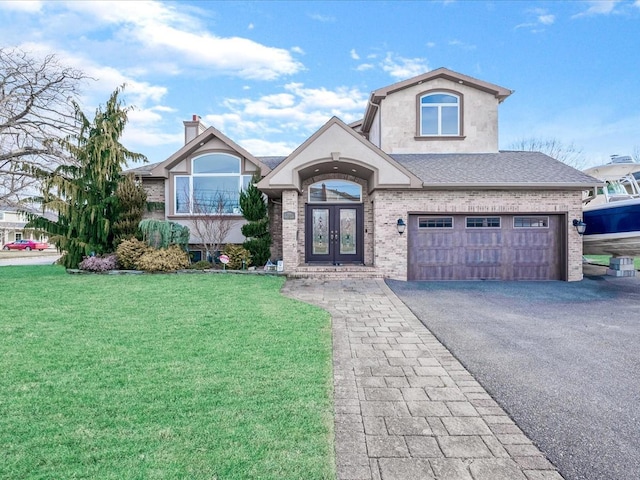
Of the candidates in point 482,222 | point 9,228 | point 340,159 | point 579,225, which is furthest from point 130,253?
point 9,228

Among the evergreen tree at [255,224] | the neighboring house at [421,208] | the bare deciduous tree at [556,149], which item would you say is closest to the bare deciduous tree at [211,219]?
the neighboring house at [421,208]

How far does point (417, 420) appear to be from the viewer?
3273mm

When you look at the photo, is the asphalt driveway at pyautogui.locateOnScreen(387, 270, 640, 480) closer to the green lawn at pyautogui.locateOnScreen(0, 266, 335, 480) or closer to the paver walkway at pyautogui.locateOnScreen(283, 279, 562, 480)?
the paver walkway at pyautogui.locateOnScreen(283, 279, 562, 480)

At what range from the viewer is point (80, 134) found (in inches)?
549

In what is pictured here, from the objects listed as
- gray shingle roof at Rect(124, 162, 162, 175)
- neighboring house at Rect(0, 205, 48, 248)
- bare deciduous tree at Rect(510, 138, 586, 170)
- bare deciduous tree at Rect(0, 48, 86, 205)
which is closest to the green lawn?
bare deciduous tree at Rect(0, 48, 86, 205)

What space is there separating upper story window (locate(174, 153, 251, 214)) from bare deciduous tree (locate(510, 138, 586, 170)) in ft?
116

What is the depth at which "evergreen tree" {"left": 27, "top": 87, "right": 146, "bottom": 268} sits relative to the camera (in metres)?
13.7

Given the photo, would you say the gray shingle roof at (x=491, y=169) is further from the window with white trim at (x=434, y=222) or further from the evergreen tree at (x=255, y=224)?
the evergreen tree at (x=255, y=224)

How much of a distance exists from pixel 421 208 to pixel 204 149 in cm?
899

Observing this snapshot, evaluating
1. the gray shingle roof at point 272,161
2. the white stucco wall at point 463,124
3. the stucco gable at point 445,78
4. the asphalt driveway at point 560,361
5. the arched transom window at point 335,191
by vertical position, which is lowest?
the asphalt driveway at point 560,361

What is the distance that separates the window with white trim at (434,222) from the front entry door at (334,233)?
244cm

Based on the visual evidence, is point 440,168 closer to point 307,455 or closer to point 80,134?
point 307,455

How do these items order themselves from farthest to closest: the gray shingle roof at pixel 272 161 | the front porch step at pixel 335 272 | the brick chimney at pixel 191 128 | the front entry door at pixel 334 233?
the brick chimney at pixel 191 128 → the gray shingle roof at pixel 272 161 → the front entry door at pixel 334 233 → the front porch step at pixel 335 272

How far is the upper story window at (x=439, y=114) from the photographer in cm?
1521
